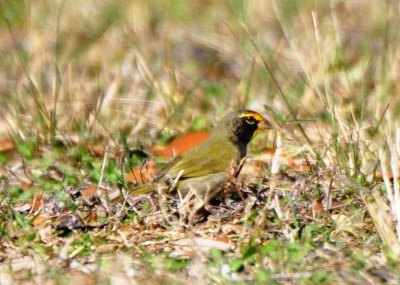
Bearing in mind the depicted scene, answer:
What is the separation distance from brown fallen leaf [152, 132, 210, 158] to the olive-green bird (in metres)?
0.39

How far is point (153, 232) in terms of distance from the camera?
5.84 meters

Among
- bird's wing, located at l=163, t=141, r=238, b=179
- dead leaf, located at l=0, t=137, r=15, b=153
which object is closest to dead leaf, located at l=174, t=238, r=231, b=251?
bird's wing, located at l=163, t=141, r=238, b=179

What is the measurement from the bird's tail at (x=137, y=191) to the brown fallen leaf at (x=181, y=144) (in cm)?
132

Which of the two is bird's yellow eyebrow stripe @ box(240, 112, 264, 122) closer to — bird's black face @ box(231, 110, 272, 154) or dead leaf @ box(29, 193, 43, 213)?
bird's black face @ box(231, 110, 272, 154)

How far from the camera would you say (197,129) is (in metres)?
8.42

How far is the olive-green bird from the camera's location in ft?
21.8

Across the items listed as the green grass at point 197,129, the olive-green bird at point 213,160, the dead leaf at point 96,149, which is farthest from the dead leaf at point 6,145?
the olive-green bird at point 213,160

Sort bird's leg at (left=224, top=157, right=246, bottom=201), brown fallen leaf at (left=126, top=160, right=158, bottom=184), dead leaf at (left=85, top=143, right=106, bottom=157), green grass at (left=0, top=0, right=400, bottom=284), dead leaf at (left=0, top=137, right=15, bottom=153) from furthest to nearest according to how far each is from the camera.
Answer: dead leaf at (left=0, top=137, right=15, bottom=153) < dead leaf at (left=85, top=143, right=106, bottom=157) < brown fallen leaf at (left=126, top=160, right=158, bottom=184) < bird's leg at (left=224, top=157, right=246, bottom=201) < green grass at (left=0, top=0, right=400, bottom=284)

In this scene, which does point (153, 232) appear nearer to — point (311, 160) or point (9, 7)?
point (311, 160)

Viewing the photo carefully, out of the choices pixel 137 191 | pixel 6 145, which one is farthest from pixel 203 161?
pixel 6 145

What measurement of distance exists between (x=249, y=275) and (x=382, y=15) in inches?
226

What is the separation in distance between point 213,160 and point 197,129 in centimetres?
115

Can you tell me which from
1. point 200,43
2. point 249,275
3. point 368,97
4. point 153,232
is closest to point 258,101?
point 368,97

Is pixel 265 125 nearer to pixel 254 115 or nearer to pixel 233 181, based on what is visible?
pixel 254 115
